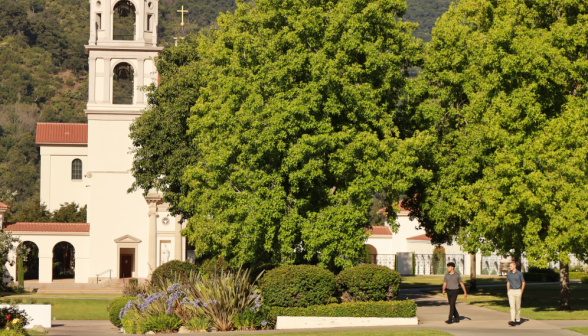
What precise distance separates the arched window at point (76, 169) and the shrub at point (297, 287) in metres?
57.5

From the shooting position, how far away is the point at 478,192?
21500 mm

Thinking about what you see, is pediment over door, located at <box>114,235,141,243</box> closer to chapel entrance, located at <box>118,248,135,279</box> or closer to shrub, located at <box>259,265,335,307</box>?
chapel entrance, located at <box>118,248,135,279</box>

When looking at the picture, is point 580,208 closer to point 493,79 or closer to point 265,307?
point 493,79

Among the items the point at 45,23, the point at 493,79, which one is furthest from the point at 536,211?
the point at 45,23

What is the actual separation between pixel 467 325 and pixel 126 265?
39.4 metres

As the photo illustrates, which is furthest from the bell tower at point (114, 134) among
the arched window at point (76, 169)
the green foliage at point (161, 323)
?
the green foliage at point (161, 323)

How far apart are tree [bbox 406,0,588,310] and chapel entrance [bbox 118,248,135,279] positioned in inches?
1305

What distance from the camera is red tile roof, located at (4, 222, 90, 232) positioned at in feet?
161

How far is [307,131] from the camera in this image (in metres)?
22.4

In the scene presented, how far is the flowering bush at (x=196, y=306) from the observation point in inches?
732

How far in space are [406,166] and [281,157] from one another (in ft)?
13.7

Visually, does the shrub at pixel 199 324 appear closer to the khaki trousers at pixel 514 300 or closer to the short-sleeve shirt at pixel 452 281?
the short-sleeve shirt at pixel 452 281

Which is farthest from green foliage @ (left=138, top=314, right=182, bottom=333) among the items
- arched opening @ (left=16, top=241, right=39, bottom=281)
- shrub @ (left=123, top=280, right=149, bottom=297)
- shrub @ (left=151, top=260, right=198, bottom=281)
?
arched opening @ (left=16, top=241, right=39, bottom=281)

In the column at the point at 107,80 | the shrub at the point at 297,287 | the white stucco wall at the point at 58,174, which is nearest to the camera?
the shrub at the point at 297,287
